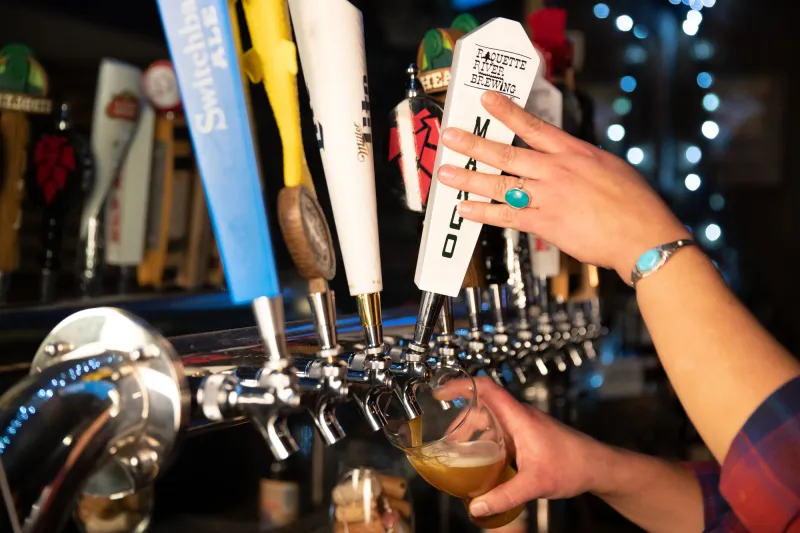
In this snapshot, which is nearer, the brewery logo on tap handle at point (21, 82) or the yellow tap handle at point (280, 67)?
the yellow tap handle at point (280, 67)

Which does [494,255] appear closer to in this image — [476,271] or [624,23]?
[476,271]

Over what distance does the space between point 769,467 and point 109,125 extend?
936 mm

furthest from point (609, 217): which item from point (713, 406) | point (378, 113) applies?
point (378, 113)

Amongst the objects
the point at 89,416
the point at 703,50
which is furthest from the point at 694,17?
the point at 89,416

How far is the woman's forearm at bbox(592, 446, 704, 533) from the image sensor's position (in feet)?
4.23

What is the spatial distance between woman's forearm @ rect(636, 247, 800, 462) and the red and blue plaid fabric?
0.04ft

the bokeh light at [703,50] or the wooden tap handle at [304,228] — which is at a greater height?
the bokeh light at [703,50]

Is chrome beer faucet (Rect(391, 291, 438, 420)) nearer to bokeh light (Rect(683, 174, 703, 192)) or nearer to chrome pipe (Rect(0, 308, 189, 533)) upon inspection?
chrome pipe (Rect(0, 308, 189, 533))

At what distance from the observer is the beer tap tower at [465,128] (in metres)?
0.89

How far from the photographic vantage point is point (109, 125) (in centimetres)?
107

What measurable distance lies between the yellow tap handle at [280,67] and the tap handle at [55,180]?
363 mm

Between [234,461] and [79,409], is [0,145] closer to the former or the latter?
[79,409]

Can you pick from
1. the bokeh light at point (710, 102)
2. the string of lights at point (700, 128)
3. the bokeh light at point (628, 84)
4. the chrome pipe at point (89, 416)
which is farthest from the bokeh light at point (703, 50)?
the chrome pipe at point (89, 416)

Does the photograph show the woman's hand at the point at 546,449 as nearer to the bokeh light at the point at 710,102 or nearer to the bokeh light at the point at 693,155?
the bokeh light at the point at 693,155
